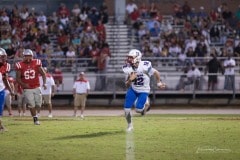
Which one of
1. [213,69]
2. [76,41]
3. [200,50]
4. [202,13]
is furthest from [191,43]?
[76,41]

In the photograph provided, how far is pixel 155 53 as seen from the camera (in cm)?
3534

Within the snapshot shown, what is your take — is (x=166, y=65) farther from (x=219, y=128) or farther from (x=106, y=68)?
(x=219, y=128)

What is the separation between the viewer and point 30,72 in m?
21.0

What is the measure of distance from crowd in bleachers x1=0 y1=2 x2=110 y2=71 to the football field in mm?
13312

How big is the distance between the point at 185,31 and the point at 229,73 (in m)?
4.68

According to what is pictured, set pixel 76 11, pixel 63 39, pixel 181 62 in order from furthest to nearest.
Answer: pixel 76 11 < pixel 63 39 < pixel 181 62

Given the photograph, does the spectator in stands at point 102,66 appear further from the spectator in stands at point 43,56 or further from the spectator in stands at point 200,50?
the spectator in stands at point 200,50

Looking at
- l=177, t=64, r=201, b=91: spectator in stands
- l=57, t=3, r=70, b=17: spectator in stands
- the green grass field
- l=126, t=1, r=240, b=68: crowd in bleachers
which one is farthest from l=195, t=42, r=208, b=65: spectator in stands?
the green grass field

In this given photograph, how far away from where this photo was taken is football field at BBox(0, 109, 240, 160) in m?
14.8

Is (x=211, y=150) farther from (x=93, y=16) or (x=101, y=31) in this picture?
(x=93, y=16)

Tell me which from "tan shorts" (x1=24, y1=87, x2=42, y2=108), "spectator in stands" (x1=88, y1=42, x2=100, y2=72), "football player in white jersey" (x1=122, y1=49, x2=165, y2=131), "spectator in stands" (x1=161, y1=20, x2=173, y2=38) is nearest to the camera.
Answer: "football player in white jersey" (x1=122, y1=49, x2=165, y2=131)

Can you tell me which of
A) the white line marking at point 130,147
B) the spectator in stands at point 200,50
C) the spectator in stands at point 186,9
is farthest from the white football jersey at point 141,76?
the spectator in stands at point 186,9

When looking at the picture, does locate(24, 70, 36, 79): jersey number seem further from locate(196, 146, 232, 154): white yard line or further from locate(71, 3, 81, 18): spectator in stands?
locate(71, 3, 81, 18): spectator in stands

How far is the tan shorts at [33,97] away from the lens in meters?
20.7
